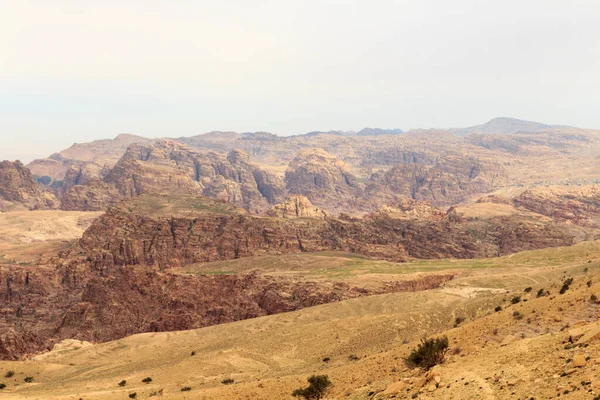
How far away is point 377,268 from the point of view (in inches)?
4892

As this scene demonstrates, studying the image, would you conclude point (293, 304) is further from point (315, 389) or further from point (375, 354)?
point (315, 389)

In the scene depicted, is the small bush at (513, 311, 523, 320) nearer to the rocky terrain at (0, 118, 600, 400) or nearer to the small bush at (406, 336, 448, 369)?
the rocky terrain at (0, 118, 600, 400)

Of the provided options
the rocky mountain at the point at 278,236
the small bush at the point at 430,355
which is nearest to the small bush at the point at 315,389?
the small bush at the point at 430,355

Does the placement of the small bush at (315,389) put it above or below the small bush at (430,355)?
below

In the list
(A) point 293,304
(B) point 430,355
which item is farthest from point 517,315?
(A) point 293,304

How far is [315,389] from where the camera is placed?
35562 mm

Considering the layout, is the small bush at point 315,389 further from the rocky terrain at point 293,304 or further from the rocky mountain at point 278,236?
the rocky mountain at point 278,236

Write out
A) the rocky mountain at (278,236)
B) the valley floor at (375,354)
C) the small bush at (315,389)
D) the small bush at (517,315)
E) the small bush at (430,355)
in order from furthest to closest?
the rocky mountain at (278,236), the small bush at (517,315), the small bush at (315,389), the small bush at (430,355), the valley floor at (375,354)

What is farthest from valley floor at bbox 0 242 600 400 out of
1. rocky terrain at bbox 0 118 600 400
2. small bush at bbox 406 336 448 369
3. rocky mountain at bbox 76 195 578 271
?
rocky mountain at bbox 76 195 578 271

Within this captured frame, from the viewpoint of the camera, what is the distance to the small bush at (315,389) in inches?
1399

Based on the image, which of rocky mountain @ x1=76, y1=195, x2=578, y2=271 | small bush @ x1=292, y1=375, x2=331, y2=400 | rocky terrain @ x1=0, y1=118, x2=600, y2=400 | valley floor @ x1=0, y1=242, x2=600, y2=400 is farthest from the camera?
rocky mountain @ x1=76, y1=195, x2=578, y2=271

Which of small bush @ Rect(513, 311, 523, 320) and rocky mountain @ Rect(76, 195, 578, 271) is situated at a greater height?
small bush @ Rect(513, 311, 523, 320)

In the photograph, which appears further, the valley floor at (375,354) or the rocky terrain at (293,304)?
the rocky terrain at (293,304)

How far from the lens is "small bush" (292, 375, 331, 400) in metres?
35.5
